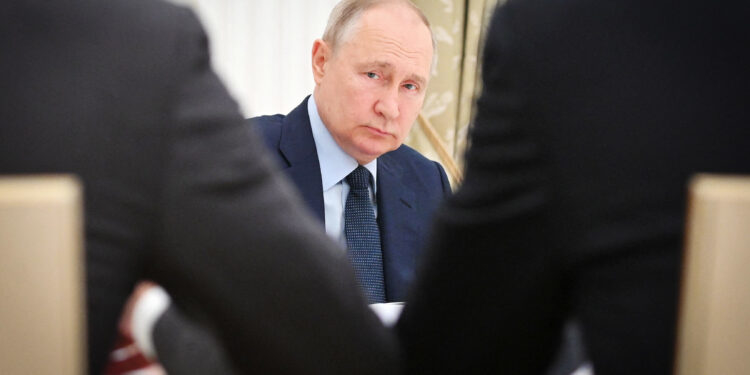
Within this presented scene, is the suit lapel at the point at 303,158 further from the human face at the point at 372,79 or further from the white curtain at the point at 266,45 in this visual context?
the white curtain at the point at 266,45

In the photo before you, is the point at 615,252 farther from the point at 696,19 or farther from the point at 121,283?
the point at 121,283

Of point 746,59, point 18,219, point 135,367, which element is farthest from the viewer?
point 135,367

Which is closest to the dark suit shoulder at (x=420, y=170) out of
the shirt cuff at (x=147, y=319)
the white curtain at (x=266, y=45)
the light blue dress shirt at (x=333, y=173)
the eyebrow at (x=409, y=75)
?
the light blue dress shirt at (x=333, y=173)

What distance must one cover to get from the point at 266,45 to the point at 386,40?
1.22m

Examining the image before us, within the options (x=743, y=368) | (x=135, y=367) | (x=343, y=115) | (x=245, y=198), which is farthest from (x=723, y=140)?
(x=343, y=115)

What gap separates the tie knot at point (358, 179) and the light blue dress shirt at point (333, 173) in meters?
0.01

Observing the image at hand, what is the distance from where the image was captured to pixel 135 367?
1.01 m

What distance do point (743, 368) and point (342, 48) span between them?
1.56 meters

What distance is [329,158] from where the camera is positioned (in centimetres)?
174

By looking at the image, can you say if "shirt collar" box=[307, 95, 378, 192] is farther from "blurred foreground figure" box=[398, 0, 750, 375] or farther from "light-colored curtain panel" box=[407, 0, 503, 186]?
"light-colored curtain panel" box=[407, 0, 503, 186]

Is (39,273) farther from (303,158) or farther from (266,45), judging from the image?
(266,45)

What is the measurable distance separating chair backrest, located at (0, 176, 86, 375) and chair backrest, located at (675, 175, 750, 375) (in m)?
0.43

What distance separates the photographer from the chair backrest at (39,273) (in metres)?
0.44

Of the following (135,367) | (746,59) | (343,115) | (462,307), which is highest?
(746,59)
